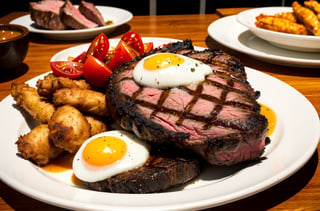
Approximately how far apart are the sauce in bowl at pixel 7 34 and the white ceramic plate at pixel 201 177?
1.39m

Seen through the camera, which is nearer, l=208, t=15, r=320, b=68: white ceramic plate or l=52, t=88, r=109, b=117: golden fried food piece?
l=52, t=88, r=109, b=117: golden fried food piece

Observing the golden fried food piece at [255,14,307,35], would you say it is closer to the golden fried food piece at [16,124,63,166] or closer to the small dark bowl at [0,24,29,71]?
the small dark bowl at [0,24,29,71]

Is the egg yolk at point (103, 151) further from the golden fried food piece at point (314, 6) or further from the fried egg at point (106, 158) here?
the golden fried food piece at point (314, 6)

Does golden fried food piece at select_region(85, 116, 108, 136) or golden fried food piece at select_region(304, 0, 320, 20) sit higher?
golden fried food piece at select_region(304, 0, 320, 20)

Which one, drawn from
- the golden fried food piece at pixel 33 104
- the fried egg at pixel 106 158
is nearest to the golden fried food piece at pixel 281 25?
the fried egg at pixel 106 158

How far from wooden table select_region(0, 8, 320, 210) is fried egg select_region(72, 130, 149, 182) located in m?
0.26

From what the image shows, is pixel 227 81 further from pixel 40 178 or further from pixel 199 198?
pixel 40 178

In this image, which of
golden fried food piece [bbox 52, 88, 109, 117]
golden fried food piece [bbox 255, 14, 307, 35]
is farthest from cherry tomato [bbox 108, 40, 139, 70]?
golden fried food piece [bbox 255, 14, 307, 35]

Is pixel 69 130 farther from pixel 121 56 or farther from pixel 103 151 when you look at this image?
pixel 121 56

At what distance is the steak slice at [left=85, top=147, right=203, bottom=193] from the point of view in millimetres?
1718

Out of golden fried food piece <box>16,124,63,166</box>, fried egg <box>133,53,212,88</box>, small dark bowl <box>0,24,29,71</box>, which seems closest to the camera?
golden fried food piece <box>16,124,63,166</box>

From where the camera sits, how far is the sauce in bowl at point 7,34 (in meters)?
3.49

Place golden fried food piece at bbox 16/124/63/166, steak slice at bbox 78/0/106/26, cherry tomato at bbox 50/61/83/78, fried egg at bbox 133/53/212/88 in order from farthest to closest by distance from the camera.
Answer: steak slice at bbox 78/0/106/26, cherry tomato at bbox 50/61/83/78, fried egg at bbox 133/53/212/88, golden fried food piece at bbox 16/124/63/166

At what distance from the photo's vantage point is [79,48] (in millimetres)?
3656
